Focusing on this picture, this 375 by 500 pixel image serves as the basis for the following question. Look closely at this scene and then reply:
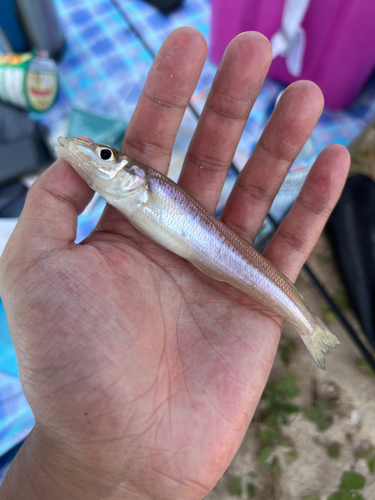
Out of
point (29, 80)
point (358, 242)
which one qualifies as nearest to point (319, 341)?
point (358, 242)

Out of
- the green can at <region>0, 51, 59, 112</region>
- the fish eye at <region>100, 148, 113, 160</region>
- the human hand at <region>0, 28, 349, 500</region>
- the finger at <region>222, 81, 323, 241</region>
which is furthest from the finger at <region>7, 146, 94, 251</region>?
the green can at <region>0, 51, 59, 112</region>

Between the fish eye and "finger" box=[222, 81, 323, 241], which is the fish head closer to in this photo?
the fish eye

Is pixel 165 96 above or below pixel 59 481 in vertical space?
above

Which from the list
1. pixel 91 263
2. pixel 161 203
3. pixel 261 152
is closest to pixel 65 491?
pixel 91 263

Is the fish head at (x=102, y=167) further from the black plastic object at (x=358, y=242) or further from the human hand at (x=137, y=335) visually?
the black plastic object at (x=358, y=242)

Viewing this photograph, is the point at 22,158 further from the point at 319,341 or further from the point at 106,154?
the point at 319,341

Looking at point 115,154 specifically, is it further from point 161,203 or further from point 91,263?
point 91,263

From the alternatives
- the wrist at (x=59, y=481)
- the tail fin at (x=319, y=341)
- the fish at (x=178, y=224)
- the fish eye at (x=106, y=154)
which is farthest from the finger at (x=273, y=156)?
the wrist at (x=59, y=481)
